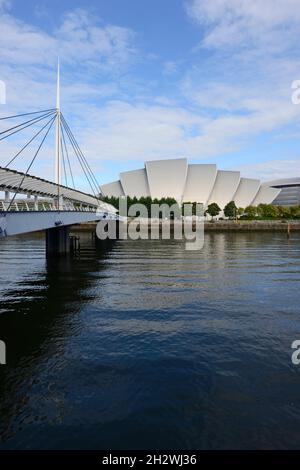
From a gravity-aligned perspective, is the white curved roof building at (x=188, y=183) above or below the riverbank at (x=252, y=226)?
above

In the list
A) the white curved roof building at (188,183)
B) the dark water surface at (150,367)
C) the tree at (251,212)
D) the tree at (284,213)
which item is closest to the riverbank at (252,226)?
the tree at (251,212)

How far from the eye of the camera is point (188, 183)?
139 m

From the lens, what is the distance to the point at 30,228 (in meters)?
15.8

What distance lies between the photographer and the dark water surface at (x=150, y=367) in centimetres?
706

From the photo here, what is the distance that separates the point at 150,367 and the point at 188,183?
131882mm

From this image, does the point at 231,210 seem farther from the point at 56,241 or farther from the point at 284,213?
the point at 56,241

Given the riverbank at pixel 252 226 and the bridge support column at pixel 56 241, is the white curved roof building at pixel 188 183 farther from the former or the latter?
the bridge support column at pixel 56 241

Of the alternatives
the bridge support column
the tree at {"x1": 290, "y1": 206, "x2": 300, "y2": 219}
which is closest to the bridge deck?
the bridge support column

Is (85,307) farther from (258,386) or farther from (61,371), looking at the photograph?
(258,386)

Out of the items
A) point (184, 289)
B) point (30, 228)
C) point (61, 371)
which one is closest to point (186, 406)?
point (61, 371)

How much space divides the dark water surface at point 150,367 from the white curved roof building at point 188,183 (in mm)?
118550

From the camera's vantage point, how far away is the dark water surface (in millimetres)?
7062

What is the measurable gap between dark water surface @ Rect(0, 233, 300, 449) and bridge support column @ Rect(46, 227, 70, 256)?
48.5 feet

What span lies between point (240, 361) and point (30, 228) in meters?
10.5
